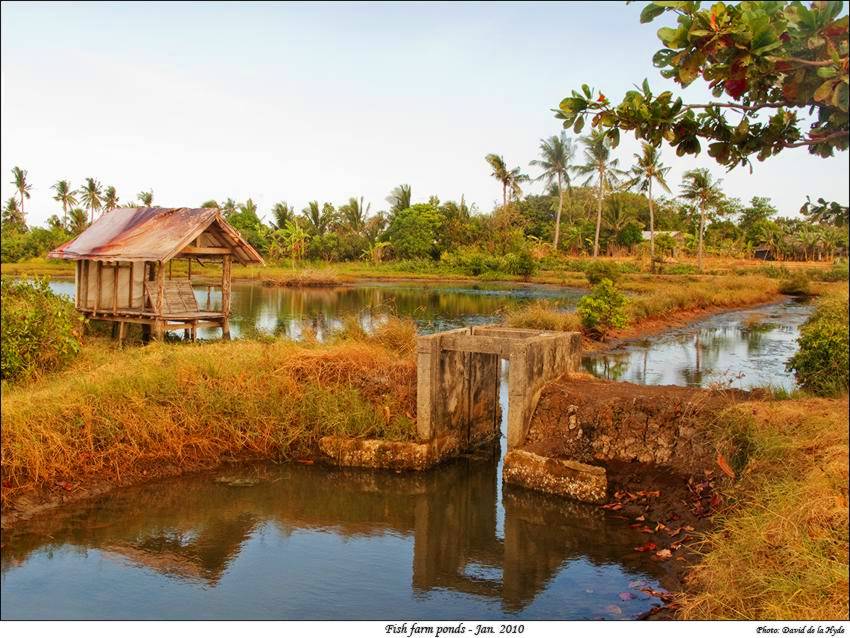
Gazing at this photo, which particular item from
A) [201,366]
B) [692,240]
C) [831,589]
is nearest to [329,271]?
[692,240]

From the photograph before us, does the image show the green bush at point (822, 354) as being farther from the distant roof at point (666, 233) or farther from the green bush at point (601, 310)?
the distant roof at point (666, 233)

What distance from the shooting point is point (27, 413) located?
7840 millimetres

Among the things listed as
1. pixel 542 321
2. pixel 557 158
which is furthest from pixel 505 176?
pixel 542 321

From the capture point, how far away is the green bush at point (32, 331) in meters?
9.58

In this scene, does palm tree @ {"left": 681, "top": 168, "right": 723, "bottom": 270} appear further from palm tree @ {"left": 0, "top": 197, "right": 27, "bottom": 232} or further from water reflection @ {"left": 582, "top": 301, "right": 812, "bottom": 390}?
palm tree @ {"left": 0, "top": 197, "right": 27, "bottom": 232}

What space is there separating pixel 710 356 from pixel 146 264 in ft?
40.9

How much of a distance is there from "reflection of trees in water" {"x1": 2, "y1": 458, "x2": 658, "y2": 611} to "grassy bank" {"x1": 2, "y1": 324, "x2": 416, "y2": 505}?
0.42 m

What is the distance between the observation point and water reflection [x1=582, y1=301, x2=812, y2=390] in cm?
1493

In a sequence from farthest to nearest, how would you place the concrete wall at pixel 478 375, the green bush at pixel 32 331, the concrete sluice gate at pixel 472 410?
the green bush at pixel 32 331, the concrete wall at pixel 478 375, the concrete sluice gate at pixel 472 410

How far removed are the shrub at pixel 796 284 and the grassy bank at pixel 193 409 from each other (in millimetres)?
29534

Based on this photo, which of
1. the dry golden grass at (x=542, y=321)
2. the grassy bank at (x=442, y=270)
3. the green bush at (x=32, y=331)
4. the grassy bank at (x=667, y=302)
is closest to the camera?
the green bush at (x=32, y=331)

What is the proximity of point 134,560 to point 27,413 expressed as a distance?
7.16ft

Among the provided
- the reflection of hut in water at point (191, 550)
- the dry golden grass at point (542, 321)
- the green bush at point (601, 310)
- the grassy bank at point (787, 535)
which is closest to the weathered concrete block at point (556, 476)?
the grassy bank at point (787, 535)

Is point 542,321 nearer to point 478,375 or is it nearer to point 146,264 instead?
point 478,375
